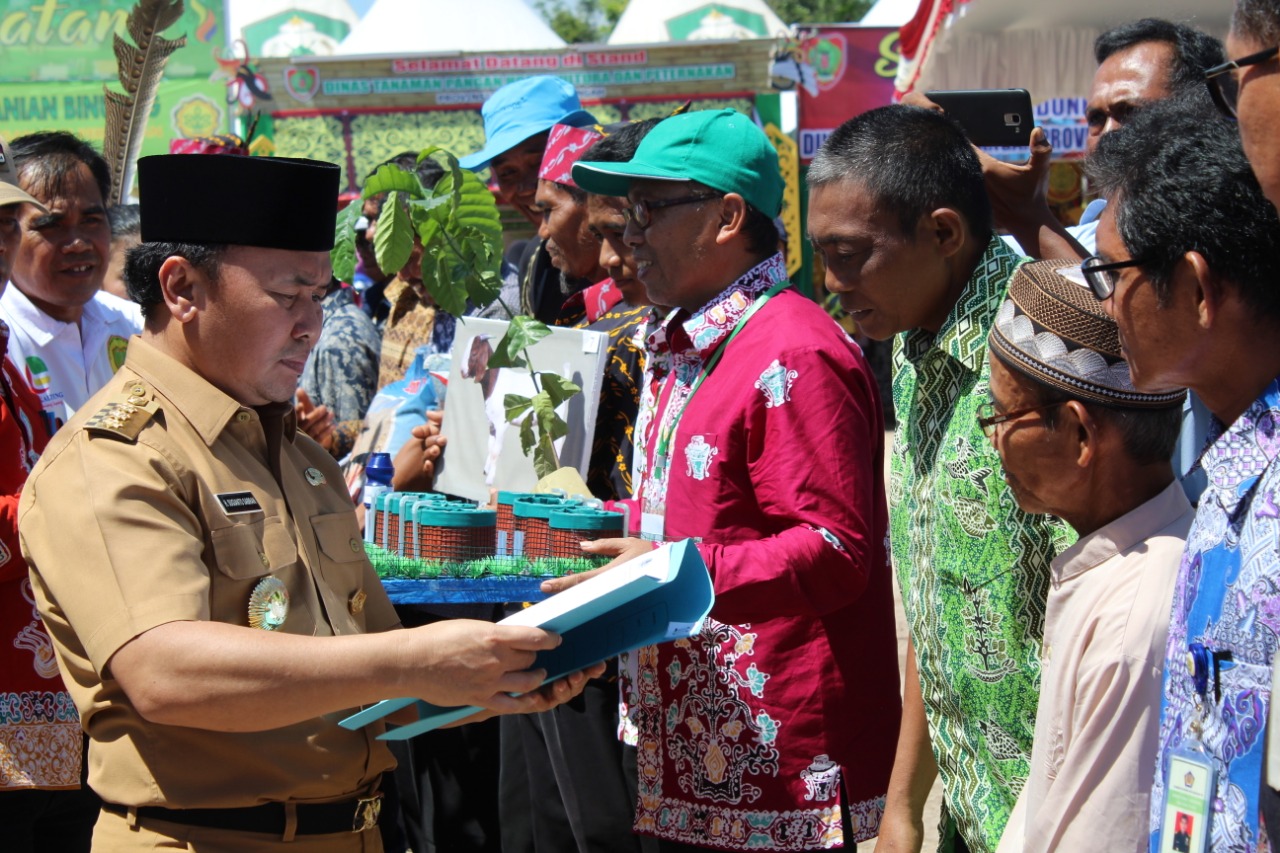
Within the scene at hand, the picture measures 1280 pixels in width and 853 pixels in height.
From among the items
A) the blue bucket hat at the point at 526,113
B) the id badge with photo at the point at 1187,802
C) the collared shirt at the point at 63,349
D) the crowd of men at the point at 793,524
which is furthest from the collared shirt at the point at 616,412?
the id badge with photo at the point at 1187,802

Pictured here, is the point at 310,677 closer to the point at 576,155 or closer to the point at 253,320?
the point at 253,320

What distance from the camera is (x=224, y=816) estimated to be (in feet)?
6.84

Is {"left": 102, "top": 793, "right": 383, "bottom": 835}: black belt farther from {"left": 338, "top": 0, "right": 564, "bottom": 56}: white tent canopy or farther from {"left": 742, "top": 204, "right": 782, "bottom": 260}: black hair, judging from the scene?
{"left": 338, "top": 0, "right": 564, "bottom": 56}: white tent canopy

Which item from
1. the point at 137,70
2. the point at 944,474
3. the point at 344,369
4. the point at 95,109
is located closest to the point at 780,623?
the point at 944,474

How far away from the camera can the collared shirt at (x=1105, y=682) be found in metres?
1.85

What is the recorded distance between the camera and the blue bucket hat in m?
4.73

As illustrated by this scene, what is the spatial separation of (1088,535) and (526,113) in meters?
3.25

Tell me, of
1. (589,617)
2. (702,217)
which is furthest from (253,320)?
(702,217)

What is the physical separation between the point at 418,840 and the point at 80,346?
2005 mm

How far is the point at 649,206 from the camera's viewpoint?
3008 mm

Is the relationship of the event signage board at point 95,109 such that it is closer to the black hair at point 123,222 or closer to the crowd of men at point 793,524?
the black hair at point 123,222

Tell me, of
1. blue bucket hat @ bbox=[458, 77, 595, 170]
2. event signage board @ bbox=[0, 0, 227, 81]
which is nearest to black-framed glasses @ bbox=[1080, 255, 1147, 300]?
blue bucket hat @ bbox=[458, 77, 595, 170]

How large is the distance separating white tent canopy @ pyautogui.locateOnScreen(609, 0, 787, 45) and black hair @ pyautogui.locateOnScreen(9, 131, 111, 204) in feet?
54.2

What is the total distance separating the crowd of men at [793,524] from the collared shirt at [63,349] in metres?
0.46
